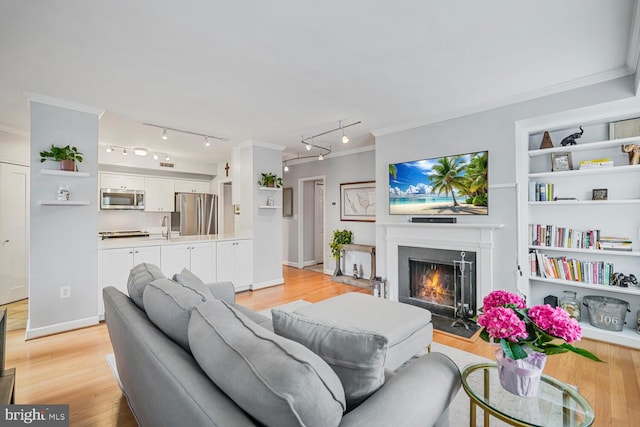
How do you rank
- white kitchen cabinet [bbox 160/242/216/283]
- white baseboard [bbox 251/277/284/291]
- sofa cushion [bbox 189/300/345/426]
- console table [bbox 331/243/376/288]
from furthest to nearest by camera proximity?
1. console table [bbox 331/243/376/288]
2. white baseboard [bbox 251/277/284/291]
3. white kitchen cabinet [bbox 160/242/216/283]
4. sofa cushion [bbox 189/300/345/426]

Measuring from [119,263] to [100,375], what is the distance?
155cm

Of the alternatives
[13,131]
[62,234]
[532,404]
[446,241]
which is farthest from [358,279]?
[13,131]

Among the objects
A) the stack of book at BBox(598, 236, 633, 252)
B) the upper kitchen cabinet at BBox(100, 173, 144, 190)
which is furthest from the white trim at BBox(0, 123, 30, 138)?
the stack of book at BBox(598, 236, 633, 252)

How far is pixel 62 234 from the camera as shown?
3193 millimetres

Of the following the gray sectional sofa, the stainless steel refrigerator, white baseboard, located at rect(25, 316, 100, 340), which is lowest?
white baseboard, located at rect(25, 316, 100, 340)

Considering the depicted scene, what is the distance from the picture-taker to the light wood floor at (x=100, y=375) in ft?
6.28

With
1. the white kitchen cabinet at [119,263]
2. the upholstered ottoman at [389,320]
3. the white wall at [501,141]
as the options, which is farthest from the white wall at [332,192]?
the white kitchen cabinet at [119,263]

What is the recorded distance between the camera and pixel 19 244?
4.41 meters

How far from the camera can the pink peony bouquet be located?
1.18 meters

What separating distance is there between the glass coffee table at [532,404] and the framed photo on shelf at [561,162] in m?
2.57

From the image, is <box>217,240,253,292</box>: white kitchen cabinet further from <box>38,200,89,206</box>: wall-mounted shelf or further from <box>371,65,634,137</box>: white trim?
<box>371,65,634,137</box>: white trim

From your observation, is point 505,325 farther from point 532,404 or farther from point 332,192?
point 332,192

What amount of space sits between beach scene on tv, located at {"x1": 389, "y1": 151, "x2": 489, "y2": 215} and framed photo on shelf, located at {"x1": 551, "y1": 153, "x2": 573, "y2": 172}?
652mm

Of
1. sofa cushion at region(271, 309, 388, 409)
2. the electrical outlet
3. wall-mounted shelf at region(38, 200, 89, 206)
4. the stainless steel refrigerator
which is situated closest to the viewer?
sofa cushion at region(271, 309, 388, 409)
